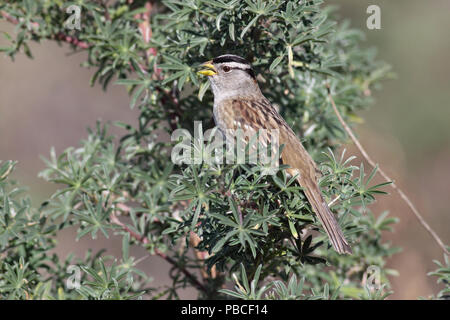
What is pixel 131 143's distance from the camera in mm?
4500

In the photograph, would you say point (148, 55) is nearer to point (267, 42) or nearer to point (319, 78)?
point (267, 42)

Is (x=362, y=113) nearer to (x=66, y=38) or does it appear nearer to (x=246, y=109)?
(x=246, y=109)

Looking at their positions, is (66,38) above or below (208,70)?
above

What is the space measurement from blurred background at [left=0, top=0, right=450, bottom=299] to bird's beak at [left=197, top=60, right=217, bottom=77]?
176 inches

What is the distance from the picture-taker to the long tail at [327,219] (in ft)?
11.0

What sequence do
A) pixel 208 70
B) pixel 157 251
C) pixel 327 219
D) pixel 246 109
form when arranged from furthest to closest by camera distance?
pixel 246 109
pixel 157 251
pixel 208 70
pixel 327 219

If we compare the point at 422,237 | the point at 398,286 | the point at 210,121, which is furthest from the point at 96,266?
the point at 422,237

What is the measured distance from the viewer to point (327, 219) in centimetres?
339

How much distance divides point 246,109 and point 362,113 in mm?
4922

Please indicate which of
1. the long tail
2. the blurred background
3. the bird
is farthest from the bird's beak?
the blurred background

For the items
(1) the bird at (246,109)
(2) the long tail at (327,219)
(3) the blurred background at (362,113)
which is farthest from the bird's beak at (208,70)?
(3) the blurred background at (362,113)

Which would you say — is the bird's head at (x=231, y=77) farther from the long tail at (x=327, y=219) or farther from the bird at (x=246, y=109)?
the long tail at (x=327, y=219)

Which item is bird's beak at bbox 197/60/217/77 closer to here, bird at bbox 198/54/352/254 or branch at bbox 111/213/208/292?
bird at bbox 198/54/352/254

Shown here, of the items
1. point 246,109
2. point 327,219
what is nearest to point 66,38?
point 246,109
